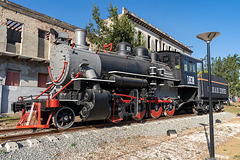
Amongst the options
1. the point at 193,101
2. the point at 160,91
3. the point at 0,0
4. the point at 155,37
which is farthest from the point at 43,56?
the point at 155,37

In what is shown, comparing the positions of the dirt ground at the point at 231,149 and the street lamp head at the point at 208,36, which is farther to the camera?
the dirt ground at the point at 231,149

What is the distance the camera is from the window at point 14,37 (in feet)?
45.9

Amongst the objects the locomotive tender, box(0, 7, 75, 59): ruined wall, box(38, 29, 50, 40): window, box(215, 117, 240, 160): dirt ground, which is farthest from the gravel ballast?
box(38, 29, 50, 40): window

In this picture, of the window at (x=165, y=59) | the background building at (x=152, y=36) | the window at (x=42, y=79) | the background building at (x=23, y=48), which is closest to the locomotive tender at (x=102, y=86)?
the window at (x=165, y=59)

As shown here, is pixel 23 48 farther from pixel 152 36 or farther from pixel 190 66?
pixel 152 36

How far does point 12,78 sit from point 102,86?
9.82 meters

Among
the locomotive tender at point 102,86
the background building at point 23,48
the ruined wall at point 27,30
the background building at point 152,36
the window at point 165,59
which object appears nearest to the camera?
the locomotive tender at point 102,86

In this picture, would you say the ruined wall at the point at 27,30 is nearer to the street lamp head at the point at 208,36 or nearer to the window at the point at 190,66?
the window at the point at 190,66

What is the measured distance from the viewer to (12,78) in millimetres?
13703

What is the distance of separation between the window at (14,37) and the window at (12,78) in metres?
1.71

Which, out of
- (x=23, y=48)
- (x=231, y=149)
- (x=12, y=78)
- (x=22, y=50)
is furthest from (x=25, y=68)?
(x=231, y=149)

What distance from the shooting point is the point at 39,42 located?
50.5 feet

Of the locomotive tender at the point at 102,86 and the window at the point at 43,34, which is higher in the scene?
the window at the point at 43,34

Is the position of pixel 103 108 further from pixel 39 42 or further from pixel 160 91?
pixel 39 42
